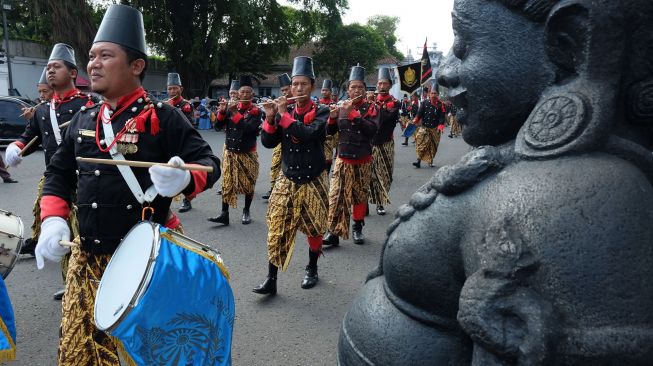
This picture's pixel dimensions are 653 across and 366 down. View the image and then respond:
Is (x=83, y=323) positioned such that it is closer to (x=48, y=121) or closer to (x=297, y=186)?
(x=297, y=186)

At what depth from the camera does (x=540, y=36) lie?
1.11 m

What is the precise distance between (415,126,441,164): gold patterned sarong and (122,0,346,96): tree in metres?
14.4

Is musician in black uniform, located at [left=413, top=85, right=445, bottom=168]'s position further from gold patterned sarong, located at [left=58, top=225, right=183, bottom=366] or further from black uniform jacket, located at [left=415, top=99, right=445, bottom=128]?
gold patterned sarong, located at [left=58, top=225, right=183, bottom=366]

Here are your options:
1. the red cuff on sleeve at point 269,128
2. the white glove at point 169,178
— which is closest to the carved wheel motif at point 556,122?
the white glove at point 169,178

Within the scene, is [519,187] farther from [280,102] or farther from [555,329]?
[280,102]

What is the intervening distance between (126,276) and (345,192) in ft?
13.2

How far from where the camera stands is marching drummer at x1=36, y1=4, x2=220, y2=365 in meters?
2.41

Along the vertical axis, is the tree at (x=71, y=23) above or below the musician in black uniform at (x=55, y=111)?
above

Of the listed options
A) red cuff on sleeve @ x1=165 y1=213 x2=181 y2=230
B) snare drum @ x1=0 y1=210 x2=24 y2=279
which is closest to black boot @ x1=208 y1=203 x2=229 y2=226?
snare drum @ x1=0 y1=210 x2=24 y2=279

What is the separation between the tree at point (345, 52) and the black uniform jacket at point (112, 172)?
40069 mm

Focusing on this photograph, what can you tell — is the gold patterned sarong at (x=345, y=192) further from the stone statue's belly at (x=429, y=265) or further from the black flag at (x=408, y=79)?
the stone statue's belly at (x=429, y=265)

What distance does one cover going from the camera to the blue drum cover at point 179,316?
1.85m

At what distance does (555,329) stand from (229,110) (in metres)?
6.96

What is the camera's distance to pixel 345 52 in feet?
142
